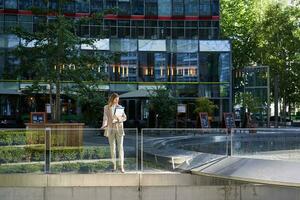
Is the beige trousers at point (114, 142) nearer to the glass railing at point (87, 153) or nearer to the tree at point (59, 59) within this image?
the glass railing at point (87, 153)

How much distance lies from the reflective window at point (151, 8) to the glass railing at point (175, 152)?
122 ft

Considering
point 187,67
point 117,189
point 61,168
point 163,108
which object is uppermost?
point 187,67

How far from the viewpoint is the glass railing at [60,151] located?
1244cm

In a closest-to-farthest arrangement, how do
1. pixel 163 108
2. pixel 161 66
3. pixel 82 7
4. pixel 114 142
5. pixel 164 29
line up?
pixel 114 142, pixel 163 108, pixel 161 66, pixel 82 7, pixel 164 29

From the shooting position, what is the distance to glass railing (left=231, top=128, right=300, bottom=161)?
529 inches

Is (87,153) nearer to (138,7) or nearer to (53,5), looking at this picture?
(53,5)

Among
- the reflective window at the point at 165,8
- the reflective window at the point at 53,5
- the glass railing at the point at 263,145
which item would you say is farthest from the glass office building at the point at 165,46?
the glass railing at the point at 263,145

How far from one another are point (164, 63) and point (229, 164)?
134ft

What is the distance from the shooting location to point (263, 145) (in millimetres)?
15195

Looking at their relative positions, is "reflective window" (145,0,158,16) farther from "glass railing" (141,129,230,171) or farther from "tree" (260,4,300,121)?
"glass railing" (141,129,230,171)

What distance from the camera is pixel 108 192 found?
11734mm

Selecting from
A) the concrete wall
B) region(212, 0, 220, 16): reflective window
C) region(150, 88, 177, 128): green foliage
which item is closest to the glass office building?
region(212, 0, 220, 16): reflective window

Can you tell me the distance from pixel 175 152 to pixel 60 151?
11.4 feet

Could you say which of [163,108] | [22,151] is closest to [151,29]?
[163,108]
